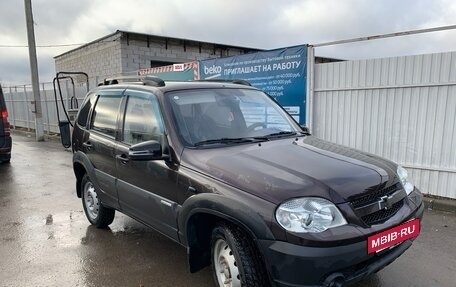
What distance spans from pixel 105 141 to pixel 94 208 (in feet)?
3.91

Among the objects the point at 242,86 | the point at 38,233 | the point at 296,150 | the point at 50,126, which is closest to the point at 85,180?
the point at 38,233

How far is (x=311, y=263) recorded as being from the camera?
7.38 feet

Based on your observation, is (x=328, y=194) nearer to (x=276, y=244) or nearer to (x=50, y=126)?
(x=276, y=244)

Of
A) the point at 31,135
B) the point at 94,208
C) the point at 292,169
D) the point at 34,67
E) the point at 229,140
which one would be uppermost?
the point at 34,67

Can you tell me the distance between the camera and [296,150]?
10.1ft

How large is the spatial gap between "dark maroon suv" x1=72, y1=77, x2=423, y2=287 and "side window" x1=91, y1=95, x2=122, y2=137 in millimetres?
28

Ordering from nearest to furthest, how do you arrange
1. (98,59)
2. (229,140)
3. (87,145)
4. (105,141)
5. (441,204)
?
(229,140)
(105,141)
(87,145)
(441,204)
(98,59)

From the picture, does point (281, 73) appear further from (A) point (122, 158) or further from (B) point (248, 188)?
(B) point (248, 188)

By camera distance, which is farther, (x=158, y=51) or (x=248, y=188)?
(x=158, y=51)

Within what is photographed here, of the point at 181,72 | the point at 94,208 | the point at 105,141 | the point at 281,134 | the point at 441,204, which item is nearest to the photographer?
the point at 281,134

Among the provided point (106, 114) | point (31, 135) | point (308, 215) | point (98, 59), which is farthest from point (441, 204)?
point (31, 135)

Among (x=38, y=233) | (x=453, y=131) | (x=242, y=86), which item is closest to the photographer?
(x=242, y=86)

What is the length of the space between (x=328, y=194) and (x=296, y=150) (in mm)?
734

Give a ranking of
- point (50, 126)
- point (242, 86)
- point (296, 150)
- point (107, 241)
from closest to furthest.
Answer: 1. point (296, 150)
2. point (242, 86)
3. point (107, 241)
4. point (50, 126)
